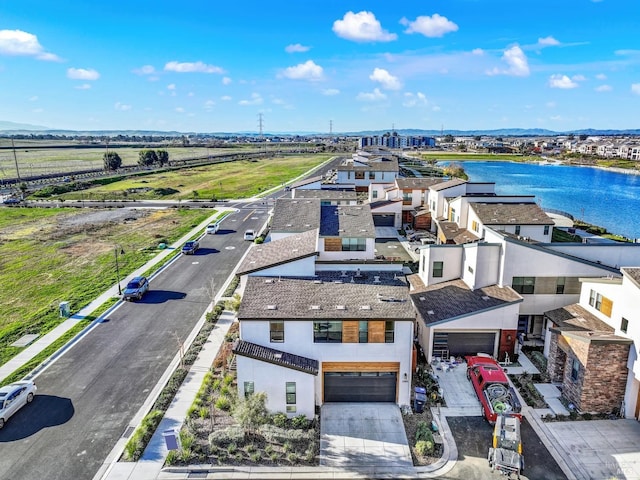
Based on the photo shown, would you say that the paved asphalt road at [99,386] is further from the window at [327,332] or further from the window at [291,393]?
the window at [327,332]

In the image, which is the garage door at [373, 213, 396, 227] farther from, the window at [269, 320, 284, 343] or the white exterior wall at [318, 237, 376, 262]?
the window at [269, 320, 284, 343]

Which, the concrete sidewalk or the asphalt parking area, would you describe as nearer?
the asphalt parking area

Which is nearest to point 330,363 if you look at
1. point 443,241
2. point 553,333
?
point 553,333

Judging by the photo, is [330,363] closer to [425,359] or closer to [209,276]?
[425,359]

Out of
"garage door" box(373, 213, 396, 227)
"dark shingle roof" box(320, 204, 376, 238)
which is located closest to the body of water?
"garage door" box(373, 213, 396, 227)

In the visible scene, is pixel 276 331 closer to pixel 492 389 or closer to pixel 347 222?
pixel 492 389

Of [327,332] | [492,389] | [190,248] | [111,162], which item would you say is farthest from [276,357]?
[111,162]

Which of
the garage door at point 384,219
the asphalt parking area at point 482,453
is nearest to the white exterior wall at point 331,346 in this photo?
the asphalt parking area at point 482,453
